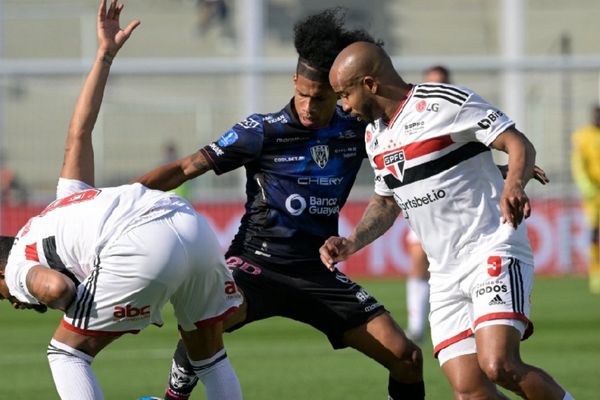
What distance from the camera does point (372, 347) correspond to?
24.6ft

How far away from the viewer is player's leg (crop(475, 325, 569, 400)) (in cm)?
613

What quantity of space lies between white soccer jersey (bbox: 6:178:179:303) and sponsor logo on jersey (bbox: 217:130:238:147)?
149cm

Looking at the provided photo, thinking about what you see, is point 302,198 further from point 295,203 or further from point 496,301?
point 496,301

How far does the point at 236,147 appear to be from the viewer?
7637 millimetres

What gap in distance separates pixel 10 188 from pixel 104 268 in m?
16.4

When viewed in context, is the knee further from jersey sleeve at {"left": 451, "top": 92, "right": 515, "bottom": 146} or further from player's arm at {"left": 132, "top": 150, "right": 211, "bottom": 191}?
player's arm at {"left": 132, "top": 150, "right": 211, "bottom": 191}

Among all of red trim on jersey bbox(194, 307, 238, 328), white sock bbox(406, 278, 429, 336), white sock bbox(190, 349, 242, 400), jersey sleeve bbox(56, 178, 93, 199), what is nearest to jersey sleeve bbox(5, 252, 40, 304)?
jersey sleeve bbox(56, 178, 93, 199)

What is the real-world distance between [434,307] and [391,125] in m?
0.95

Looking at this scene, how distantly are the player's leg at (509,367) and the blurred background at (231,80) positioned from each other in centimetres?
1289

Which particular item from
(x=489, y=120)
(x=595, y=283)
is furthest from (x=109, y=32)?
(x=595, y=283)

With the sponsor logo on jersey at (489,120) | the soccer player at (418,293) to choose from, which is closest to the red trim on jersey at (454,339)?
the sponsor logo on jersey at (489,120)

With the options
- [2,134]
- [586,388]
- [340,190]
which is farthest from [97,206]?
[2,134]

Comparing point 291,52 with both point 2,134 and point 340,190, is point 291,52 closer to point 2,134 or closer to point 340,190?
point 2,134

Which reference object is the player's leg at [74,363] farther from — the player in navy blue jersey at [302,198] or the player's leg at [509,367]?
the player's leg at [509,367]
